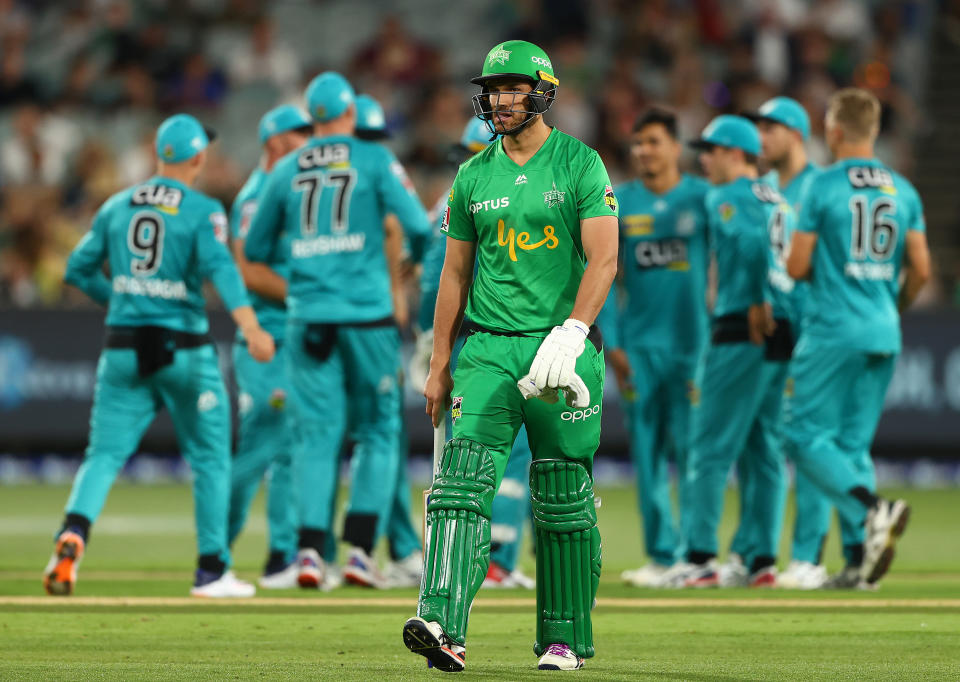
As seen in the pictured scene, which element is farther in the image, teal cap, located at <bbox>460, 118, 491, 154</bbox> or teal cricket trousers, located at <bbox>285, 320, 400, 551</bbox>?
teal cap, located at <bbox>460, 118, 491, 154</bbox>

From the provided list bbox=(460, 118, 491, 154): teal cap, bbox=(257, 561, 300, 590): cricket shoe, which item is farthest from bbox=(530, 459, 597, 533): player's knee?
bbox=(460, 118, 491, 154): teal cap

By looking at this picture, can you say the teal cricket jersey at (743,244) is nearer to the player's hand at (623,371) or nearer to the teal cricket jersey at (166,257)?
the player's hand at (623,371)

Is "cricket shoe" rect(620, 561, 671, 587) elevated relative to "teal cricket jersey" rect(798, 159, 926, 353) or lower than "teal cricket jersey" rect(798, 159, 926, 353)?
lower

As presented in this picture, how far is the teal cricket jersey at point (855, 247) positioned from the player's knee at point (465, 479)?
374 centimetres

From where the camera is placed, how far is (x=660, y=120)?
10.0m

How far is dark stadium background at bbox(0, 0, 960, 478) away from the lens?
63.4 feet

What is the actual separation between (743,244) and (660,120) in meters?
0.98

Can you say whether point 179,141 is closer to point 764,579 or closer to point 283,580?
point 283,580

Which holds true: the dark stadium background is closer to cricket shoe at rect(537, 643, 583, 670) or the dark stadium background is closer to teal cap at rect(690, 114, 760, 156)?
teal cap at rect(690, 114, 760, 156)

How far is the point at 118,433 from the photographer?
348 inches

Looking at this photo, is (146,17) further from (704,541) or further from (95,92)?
(704,541)

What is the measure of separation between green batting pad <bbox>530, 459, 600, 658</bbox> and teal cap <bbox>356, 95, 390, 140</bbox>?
4.15 metres

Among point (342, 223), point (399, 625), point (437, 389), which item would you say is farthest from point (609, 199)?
point (342, 223)

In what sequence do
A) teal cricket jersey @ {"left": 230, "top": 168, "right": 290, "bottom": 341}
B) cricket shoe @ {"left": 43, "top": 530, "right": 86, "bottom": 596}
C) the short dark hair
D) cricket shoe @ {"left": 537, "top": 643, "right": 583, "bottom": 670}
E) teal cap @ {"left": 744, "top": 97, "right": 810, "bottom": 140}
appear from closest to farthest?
1. cricket shoe @ {"left": 537, "top": 643, "right": 583, "bottom": 670}
2. cricket shoe @ {"left": 43, "top": 530, "right": 86, "bottom": 596}
3. the short dark hair
4. teal cap @ {"left": 744, "top": 97, "right": 810, "bottom": 140}
5. teal cricket jersey @ {"left": 230, "top": 168, "right": 290, "bottom": 341}
